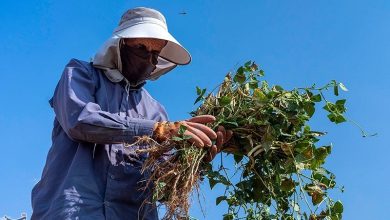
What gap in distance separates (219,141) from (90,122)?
0.56m

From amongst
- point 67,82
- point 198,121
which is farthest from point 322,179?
point 67,82

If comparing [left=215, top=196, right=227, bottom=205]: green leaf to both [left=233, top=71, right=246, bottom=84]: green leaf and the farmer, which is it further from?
[left=233, top=71, right=246, bottom=84]: green leaf

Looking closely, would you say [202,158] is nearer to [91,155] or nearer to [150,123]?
[150,123]

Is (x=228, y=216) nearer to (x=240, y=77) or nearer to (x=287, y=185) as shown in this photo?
(x=287, y=185)

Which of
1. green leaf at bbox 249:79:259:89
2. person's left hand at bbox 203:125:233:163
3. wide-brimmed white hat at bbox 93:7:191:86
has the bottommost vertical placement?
person's left hand at bbox 203:125:233:163

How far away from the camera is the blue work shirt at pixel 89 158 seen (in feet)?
8.18

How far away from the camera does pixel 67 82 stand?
8.80 ft

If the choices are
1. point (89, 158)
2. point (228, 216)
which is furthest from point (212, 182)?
point (89, 158)

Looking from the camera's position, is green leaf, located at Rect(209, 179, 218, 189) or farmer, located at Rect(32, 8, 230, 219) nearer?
farmer, located at Rect(32, 8, 230, 219)

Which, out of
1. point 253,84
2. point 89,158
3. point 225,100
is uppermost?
point 253,84

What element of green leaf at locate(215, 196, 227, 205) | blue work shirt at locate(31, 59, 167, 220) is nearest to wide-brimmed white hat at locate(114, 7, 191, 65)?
blue work shirt at locate(31, 59, 167, 220)

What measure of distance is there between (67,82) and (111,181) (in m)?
0.49

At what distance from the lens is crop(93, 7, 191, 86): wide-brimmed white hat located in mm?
2832

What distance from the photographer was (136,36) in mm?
2781
